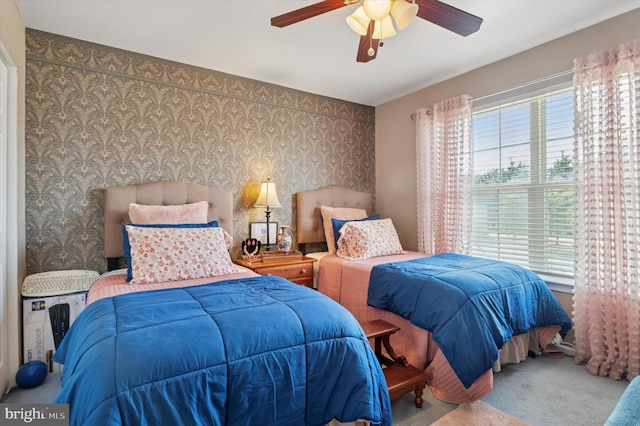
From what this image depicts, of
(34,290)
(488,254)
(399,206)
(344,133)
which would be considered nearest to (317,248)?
(399,206)

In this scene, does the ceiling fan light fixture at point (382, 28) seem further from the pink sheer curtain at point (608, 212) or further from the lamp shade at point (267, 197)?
the lamp shade at point (267, 197)

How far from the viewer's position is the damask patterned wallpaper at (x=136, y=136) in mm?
2621

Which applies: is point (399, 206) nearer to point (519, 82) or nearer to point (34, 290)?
point (519, 82)

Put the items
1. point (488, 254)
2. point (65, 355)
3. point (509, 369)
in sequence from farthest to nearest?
point (488, 254) < point (509, 369) < point (65, 355)

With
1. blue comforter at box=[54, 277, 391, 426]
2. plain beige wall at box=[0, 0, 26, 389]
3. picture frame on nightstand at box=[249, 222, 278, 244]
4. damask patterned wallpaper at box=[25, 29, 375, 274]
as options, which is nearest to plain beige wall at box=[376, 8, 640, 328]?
damask patterned wallpaper at box=[25, 29, 375, 274]

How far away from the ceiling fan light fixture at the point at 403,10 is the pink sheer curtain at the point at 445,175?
5.90 feet

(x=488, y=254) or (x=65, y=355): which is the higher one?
(x=488, y=254)

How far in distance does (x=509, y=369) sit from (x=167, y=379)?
7.83 feet

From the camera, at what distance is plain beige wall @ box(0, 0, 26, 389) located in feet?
7.08

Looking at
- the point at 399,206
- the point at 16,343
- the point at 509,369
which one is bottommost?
the point at 509,369

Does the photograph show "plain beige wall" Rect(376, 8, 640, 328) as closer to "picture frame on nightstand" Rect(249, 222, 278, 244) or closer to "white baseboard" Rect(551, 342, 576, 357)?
"white baseboard" Rect(551, 342, 576, 357)

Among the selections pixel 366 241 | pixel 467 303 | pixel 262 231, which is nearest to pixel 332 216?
pixel 366 241

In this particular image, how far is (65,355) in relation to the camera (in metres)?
1.72

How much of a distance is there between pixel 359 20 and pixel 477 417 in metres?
2.34
